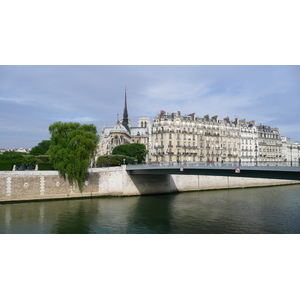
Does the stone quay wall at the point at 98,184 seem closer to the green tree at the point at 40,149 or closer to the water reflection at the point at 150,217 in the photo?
the water reflection at the point at 150,217

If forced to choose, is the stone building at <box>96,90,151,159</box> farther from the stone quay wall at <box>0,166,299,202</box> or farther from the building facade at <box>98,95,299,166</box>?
the stone quay wall at <box>0,166,299,202</box>

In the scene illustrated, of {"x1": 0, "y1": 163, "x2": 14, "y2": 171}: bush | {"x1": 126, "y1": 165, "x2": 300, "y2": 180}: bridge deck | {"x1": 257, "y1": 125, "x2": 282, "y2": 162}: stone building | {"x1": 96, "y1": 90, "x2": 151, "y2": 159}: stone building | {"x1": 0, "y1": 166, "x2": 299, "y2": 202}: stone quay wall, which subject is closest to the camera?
{"x1": 126, "y1": 165, "x2": 300, "y2": 180}: bridge deck

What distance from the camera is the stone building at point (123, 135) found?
78.7 meters

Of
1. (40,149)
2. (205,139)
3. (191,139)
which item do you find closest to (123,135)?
(40,149)

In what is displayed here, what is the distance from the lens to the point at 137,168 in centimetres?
3212

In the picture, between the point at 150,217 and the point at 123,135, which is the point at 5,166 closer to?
the point at 150,217

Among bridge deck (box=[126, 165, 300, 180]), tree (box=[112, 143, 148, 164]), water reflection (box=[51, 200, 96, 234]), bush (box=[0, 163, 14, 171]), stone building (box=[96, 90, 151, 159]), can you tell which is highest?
stone building (box=[96, 90, 151, 159])

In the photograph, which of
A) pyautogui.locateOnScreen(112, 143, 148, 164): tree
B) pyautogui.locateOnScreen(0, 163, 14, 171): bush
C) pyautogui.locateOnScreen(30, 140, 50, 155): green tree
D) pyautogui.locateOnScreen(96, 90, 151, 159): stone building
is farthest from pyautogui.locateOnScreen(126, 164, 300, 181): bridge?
pyautogui.locateOnScreen(30, 140, 50, 155): green tree

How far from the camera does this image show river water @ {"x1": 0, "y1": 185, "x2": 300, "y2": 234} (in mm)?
18109

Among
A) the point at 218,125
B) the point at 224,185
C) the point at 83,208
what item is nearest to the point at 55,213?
the point at 83,208

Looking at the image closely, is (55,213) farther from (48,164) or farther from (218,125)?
(218,125)

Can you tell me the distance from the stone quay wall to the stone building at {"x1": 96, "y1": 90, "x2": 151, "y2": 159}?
34620 millimetres

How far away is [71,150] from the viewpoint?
101ft

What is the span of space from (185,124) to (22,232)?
4667cm
